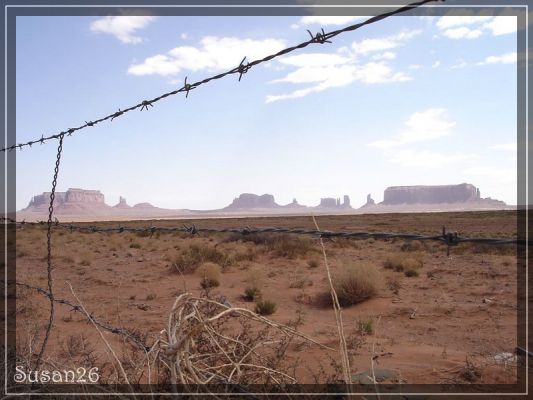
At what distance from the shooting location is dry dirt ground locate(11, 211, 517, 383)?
5195mm

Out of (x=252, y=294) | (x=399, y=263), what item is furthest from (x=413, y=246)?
(x=252, y=294)

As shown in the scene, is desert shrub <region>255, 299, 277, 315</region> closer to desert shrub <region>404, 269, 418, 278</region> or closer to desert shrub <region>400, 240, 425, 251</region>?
desert shrub <region>404, 269, 418, 278</region>

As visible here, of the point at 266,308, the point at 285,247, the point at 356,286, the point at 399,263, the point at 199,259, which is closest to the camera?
the point at 266,308

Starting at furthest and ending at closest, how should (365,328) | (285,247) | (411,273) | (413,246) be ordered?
(413,246) → (285,247) → (411,273) → (365,328)

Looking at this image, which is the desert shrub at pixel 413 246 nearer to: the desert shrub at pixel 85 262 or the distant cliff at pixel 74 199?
the desert shrub at pixel 85 262

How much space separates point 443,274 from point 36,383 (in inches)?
534

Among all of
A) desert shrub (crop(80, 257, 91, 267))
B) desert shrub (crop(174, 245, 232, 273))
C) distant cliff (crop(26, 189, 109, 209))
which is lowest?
desert shrub (crop(80, 257, 91, 267))

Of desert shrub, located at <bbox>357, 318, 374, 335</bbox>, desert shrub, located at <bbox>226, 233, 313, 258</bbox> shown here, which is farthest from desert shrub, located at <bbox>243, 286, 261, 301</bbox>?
desert shrub, located at <bbox>226, 233, 313, 258</bbox>

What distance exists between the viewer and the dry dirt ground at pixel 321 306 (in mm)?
5195

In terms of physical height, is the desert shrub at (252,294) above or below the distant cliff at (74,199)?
below

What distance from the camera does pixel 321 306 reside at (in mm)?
10391

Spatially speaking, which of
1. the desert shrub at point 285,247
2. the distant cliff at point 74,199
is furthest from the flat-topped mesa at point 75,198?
the desert shrub at point 285,247

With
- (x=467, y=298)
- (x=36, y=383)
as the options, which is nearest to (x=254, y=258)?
(x=467, y=298)

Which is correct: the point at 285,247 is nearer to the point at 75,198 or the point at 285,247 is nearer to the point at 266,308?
the point at 266,308
